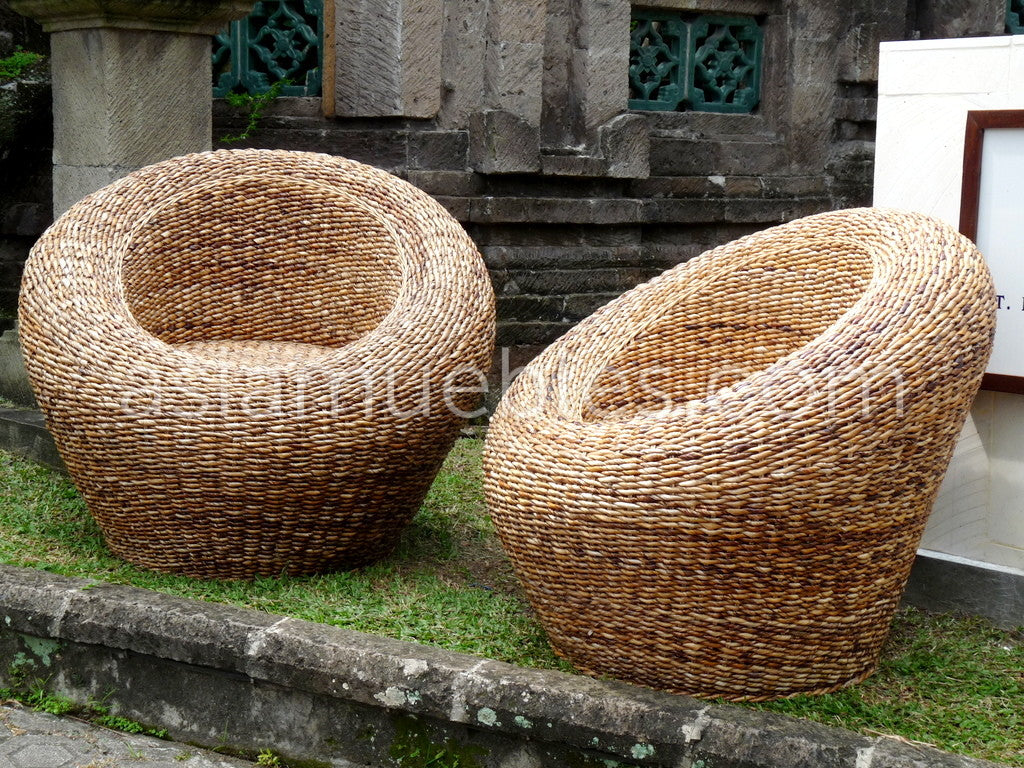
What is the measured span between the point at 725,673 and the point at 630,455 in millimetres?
553

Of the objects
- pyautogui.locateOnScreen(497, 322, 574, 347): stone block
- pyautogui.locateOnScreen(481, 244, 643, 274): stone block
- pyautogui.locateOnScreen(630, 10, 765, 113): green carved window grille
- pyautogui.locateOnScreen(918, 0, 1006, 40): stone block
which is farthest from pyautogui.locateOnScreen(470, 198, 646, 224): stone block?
pyautogui.locateOnScreen(918, 0, 1006, 40): stone block

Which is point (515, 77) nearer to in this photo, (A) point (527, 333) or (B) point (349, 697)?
(A) point (527, 333)

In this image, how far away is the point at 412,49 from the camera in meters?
6.12

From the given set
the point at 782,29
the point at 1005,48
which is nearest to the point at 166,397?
the point at 1005,48

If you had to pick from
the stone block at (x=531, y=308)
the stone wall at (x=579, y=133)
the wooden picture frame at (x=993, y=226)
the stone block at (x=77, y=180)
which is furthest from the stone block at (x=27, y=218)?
the wooden picture frame at (x=993, y=226)

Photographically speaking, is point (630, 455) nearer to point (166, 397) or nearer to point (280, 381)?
point (280, 381)

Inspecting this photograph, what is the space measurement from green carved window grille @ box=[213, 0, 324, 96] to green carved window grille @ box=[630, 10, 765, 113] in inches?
68.3

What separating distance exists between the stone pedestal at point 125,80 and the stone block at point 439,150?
1.02 meters

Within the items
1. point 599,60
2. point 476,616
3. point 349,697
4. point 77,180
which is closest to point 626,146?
point 599,60

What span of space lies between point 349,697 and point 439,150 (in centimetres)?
350

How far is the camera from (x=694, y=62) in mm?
7359

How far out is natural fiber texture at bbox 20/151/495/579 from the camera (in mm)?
3754

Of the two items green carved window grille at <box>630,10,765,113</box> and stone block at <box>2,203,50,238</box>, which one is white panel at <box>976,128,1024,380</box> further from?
stone block at <box>2,203,50,238</box>

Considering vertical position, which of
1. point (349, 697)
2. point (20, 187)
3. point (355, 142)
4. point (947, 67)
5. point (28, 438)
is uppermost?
point (947, 67)
